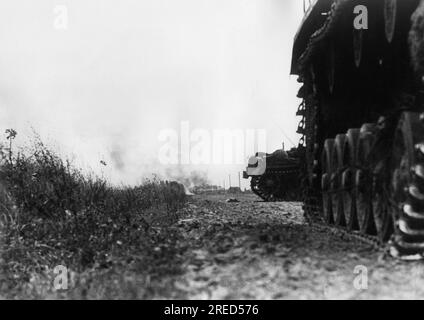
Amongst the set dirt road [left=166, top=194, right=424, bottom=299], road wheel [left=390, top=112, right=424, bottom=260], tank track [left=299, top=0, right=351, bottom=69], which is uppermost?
tank track [left=299, top=0, right=351, bottom=69]

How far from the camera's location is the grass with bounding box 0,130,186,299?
461cm

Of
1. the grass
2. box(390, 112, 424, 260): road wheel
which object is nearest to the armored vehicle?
box(390, 112, 424, 260): road wheel

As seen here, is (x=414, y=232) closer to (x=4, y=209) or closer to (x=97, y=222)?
(x=97, y=222)

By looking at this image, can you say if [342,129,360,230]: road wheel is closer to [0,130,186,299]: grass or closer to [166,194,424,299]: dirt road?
[166,194,424,299]: dirt road

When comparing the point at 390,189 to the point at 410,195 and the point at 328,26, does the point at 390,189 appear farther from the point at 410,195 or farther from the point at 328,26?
the point at 328,26

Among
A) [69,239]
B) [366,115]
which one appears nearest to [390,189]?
[69,239]

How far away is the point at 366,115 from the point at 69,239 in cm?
569

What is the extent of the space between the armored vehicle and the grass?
224 centimetres

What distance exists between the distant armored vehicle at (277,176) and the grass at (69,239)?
708 inches

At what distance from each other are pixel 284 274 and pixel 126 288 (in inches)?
50.7

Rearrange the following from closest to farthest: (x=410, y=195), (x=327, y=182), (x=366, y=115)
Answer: (x=410, y=195), (x=327, y=182), (x=366, y=115)

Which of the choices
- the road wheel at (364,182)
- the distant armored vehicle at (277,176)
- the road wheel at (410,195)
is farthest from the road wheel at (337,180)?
the distant armored vehicle at (277,176)

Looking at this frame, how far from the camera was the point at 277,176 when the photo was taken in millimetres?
28203

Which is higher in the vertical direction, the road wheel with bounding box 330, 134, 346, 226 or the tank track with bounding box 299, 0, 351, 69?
the tank track with bounding box 299, 0, 351, 69
